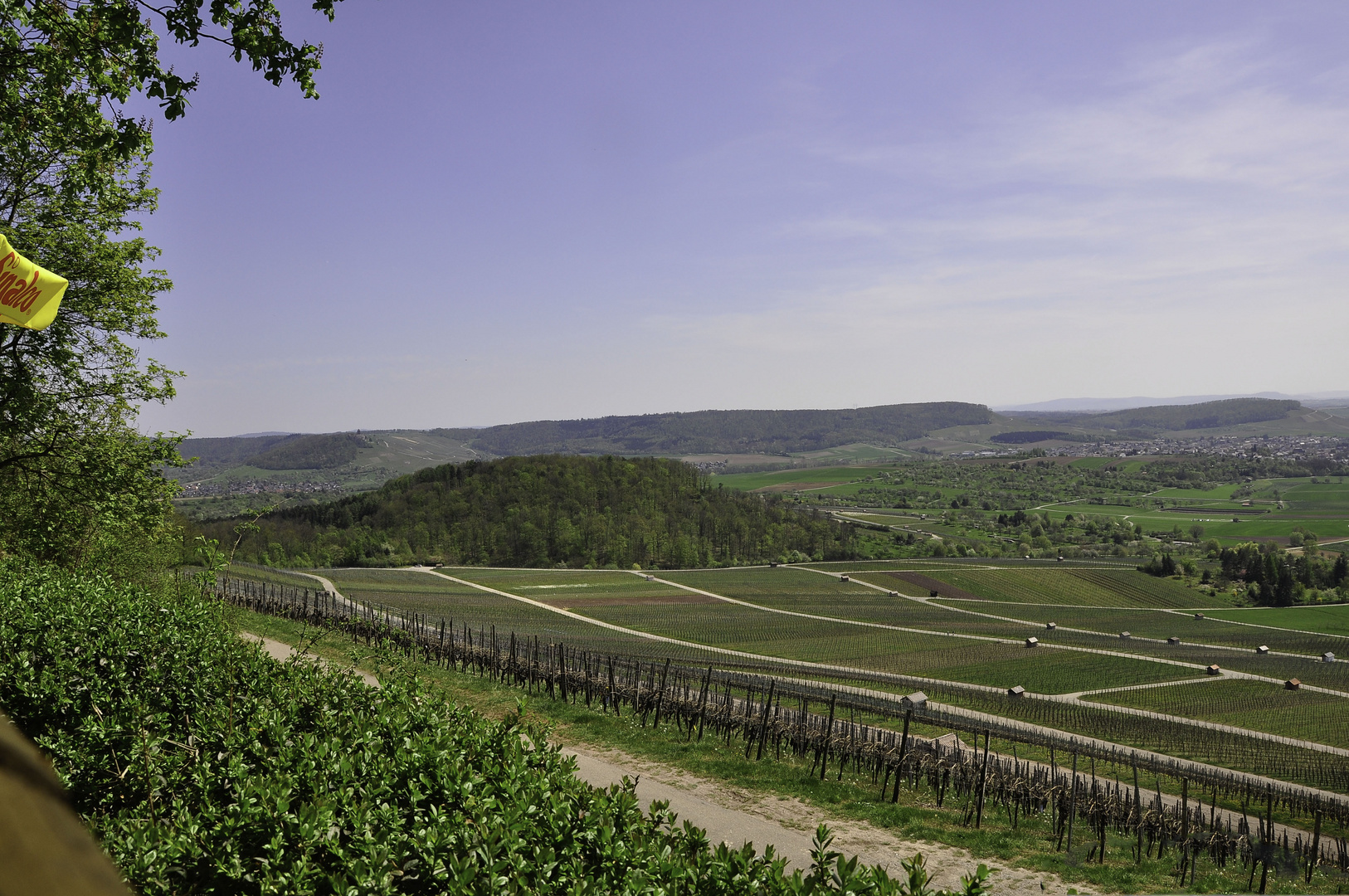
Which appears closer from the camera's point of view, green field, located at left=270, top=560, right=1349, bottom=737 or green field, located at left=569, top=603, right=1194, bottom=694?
green field, located at left=569, top=603, right=1194, bottom=694

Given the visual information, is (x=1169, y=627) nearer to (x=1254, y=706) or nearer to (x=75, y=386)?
(x=1254, y=706)

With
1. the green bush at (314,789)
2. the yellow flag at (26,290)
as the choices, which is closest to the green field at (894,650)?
A: the green bush at (314,789)

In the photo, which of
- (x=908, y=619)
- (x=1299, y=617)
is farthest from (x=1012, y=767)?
(x=1299, y=617)

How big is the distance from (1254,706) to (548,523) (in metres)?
101

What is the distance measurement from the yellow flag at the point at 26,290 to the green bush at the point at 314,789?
3.34m

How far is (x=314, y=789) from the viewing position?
208 inches

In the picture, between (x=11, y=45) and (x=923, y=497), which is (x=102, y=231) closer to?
(x=11, y=45)

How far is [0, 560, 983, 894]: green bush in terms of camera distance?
449 cm

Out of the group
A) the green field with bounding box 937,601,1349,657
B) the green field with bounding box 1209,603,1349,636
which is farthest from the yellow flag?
the green field with bounding box 1209,603,1349,636

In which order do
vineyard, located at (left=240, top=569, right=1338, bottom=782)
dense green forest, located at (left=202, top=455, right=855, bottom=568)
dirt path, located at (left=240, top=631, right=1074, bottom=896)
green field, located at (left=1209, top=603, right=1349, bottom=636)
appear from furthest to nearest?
1. dense green forest, located at (left=202, top=455, right=855, bottom=568)
2. green field, located at (left=1209, top=603, right=1349, bottom=636)
3. vineyard, located at (left=240, top=569, right=1338, bottom=782)
4. dirt path, located at (left=240, top=631, right=1074, bottom=896)

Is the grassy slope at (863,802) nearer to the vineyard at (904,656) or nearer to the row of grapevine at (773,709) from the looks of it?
the row of grapevine at (773,709)

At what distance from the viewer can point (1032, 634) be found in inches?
2943

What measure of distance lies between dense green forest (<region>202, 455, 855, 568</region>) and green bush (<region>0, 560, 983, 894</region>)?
364 ft

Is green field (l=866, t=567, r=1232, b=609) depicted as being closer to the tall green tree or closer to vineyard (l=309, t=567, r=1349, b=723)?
vineyard (l=309, t=567, r=1349, b=723)
